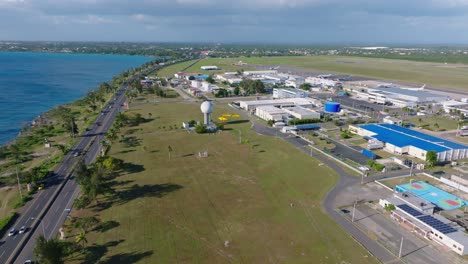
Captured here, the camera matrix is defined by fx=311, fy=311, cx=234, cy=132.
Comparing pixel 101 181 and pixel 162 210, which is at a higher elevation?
pixel 101 181

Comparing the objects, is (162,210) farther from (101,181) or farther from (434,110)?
(434,110)

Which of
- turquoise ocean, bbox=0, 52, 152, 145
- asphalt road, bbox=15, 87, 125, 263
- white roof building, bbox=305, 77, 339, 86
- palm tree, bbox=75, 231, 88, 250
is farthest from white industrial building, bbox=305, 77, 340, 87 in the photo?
palm tree, bbox=75, 231, 88, 250

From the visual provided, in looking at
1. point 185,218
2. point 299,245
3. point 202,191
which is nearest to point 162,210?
point 185,218

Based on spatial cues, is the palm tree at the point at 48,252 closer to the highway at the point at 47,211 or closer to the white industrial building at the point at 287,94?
the highway at the point at 47,211

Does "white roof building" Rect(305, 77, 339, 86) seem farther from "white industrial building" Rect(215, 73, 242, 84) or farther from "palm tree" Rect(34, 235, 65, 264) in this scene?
"palm tree" Rect(34, 235, 65, 264)

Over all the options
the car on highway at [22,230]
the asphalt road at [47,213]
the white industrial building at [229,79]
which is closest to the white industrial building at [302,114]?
the asphalt road at [47,213]

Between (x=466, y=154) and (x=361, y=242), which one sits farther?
(x=466, y=154)
